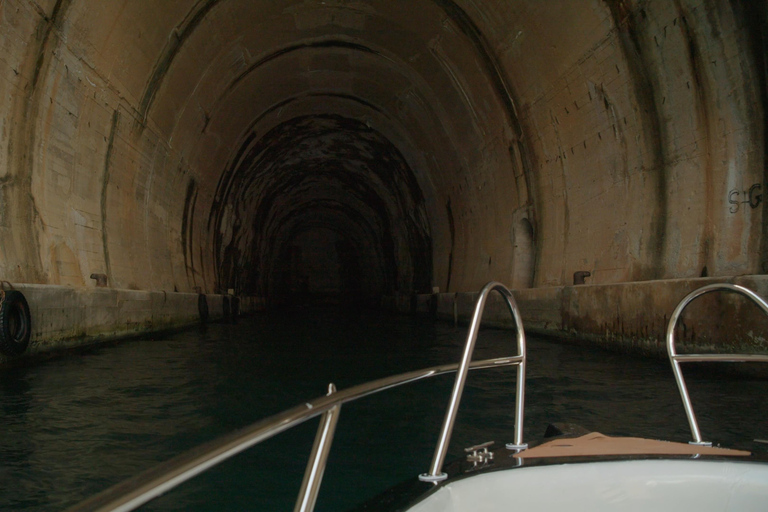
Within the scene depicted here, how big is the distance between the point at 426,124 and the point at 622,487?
14166 mm

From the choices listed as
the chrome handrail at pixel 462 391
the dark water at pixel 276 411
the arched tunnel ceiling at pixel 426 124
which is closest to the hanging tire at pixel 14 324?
the dark water at pixel 276 411

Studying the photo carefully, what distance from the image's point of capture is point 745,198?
25.2 ft

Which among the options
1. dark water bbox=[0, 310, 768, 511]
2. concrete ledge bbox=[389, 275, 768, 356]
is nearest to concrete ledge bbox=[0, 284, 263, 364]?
dark water bbox=[0, 310, 768, 511]

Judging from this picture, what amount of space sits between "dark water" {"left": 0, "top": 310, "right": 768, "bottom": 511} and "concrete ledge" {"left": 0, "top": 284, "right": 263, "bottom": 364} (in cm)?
36

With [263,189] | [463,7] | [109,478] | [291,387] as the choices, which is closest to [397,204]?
[263,189]

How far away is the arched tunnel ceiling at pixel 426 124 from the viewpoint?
26.4 ft

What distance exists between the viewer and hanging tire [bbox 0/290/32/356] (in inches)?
276

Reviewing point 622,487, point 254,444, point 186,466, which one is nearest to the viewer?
point 186,466

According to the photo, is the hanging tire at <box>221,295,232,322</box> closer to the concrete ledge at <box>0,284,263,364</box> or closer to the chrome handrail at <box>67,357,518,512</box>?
the concrete ledge at <box>0,284,263,364</box>

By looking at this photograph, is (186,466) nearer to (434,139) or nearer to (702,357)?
(702,357)

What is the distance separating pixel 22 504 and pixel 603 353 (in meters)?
7.18

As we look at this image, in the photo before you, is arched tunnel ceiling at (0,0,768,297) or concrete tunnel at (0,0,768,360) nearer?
concrete tunnel at (0,0,768,360)

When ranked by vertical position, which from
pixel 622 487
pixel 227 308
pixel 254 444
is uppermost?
pixel 227 308

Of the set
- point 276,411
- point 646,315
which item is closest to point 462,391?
point 276,411
